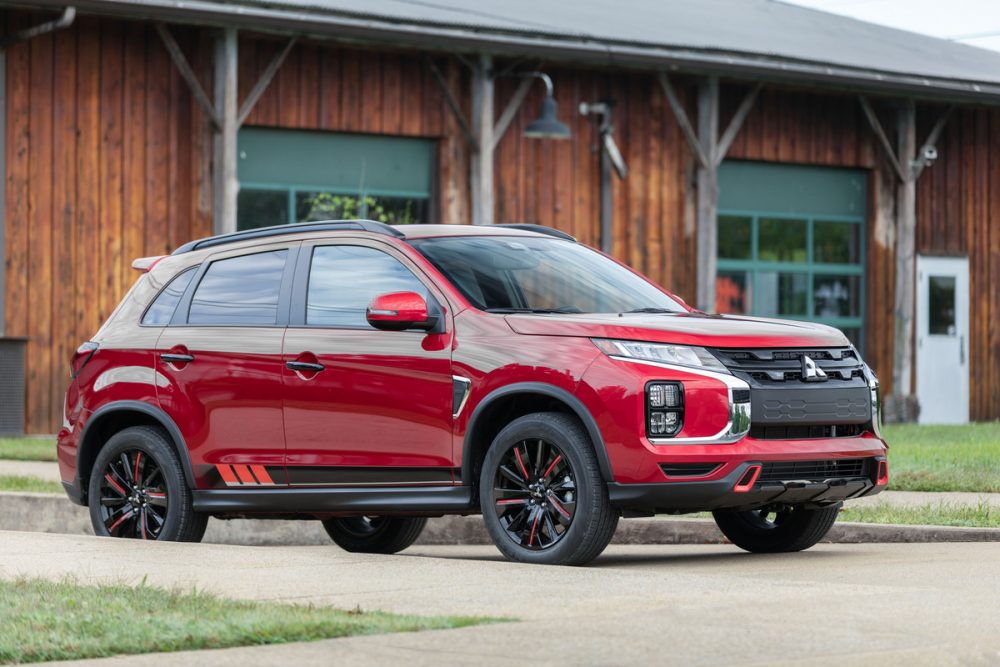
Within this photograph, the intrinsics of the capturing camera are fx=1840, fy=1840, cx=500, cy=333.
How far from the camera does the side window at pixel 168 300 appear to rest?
10.8 metres

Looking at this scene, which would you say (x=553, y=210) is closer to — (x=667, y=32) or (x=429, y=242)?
(x=667, y=32)

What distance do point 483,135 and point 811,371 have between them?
14.8 metres

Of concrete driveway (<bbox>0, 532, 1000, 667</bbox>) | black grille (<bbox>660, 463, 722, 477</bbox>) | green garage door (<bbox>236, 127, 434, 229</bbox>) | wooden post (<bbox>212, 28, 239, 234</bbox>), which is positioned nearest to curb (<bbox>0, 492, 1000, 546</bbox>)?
concrete driveway (<bbox>0, 532, 1000, 667</bbox>)

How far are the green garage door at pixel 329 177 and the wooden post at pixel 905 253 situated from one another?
25.8ft

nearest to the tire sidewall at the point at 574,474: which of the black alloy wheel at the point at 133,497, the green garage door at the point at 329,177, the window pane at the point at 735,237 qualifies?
the black alloy wheel at the point at 133,497

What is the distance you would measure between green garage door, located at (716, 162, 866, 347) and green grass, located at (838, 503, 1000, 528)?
47.2ft

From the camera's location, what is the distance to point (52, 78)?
21172mm

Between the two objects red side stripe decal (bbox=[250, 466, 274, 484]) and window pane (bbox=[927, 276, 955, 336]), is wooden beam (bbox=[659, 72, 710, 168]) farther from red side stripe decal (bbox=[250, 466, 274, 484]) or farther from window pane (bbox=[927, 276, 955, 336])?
red side stripe decal (bbox=[250, 466, 274, 484])

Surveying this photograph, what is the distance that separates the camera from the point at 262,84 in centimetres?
2183

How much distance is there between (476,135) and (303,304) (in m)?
14.0

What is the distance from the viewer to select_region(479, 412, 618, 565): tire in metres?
8.72

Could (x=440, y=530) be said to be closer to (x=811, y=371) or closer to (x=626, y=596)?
(x=811, y=371)

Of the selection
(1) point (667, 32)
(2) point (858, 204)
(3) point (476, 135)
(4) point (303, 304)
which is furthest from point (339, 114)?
(4) point (303, 304)

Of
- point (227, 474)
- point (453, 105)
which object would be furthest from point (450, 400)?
point (453, 105)
